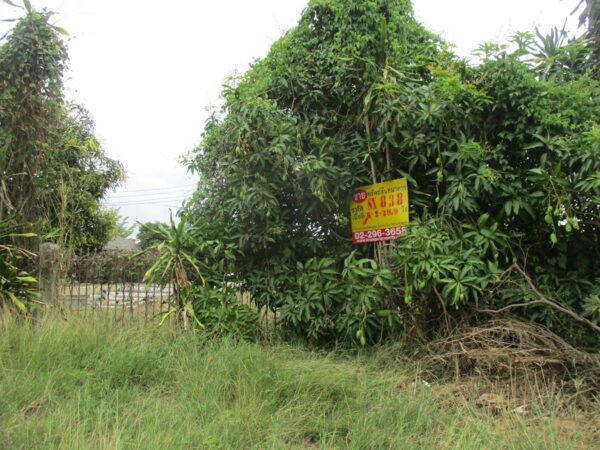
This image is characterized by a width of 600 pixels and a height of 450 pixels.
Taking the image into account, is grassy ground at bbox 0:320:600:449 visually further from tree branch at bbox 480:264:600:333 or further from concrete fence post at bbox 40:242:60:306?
concrete fence post at bbox 40:242:60:306

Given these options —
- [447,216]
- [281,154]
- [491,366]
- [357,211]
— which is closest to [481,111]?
[447,216]

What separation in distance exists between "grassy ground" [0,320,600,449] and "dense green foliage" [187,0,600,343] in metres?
0.89

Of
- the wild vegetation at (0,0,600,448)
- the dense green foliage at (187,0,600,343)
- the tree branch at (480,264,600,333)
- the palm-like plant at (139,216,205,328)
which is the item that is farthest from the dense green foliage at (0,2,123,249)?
the tree branch at (480,264,600,333)

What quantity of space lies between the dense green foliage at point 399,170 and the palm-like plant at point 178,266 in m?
0.40

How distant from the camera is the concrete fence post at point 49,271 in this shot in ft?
19.9

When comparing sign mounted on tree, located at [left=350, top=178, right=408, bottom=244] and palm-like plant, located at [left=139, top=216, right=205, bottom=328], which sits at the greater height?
sign mounted on tree, located at [left=350, top=178, right=408, bottom=244]

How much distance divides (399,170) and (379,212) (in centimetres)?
49

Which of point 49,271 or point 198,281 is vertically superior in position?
point 49,271

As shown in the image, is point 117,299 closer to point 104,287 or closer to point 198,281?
point 104,287

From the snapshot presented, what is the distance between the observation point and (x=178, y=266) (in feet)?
17.7

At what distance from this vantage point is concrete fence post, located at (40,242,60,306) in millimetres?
6079

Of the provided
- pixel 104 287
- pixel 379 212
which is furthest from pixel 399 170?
pixel 104 287

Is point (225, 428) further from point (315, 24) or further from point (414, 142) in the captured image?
point (315, 24)

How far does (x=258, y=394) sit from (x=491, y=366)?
201 cm
